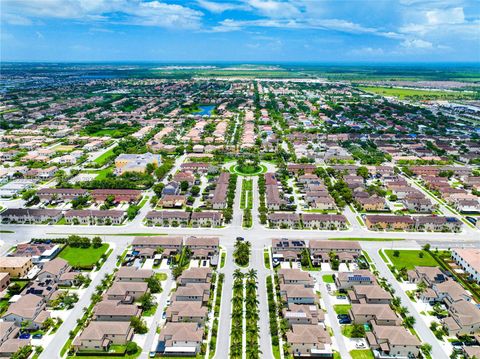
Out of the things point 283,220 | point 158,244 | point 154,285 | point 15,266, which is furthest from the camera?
point 283,220

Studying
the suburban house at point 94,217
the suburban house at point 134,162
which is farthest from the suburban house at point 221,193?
the suburban house at point 134,162

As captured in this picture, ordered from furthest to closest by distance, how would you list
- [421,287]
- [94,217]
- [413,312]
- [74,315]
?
[94,217]
[421,287]
[413,312]
[74,315]

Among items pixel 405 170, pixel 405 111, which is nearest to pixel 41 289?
pixel 405 170

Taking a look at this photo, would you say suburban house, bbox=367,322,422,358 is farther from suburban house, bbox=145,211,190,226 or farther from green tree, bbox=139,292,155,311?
suburban house, bbox=145,211,190,226

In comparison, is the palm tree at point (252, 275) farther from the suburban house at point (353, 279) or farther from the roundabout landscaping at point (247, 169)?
the roundabout landscaping at point (247, 169)

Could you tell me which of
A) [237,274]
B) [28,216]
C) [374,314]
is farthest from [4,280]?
[374,314]

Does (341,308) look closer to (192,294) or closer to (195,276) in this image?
(192,294)
